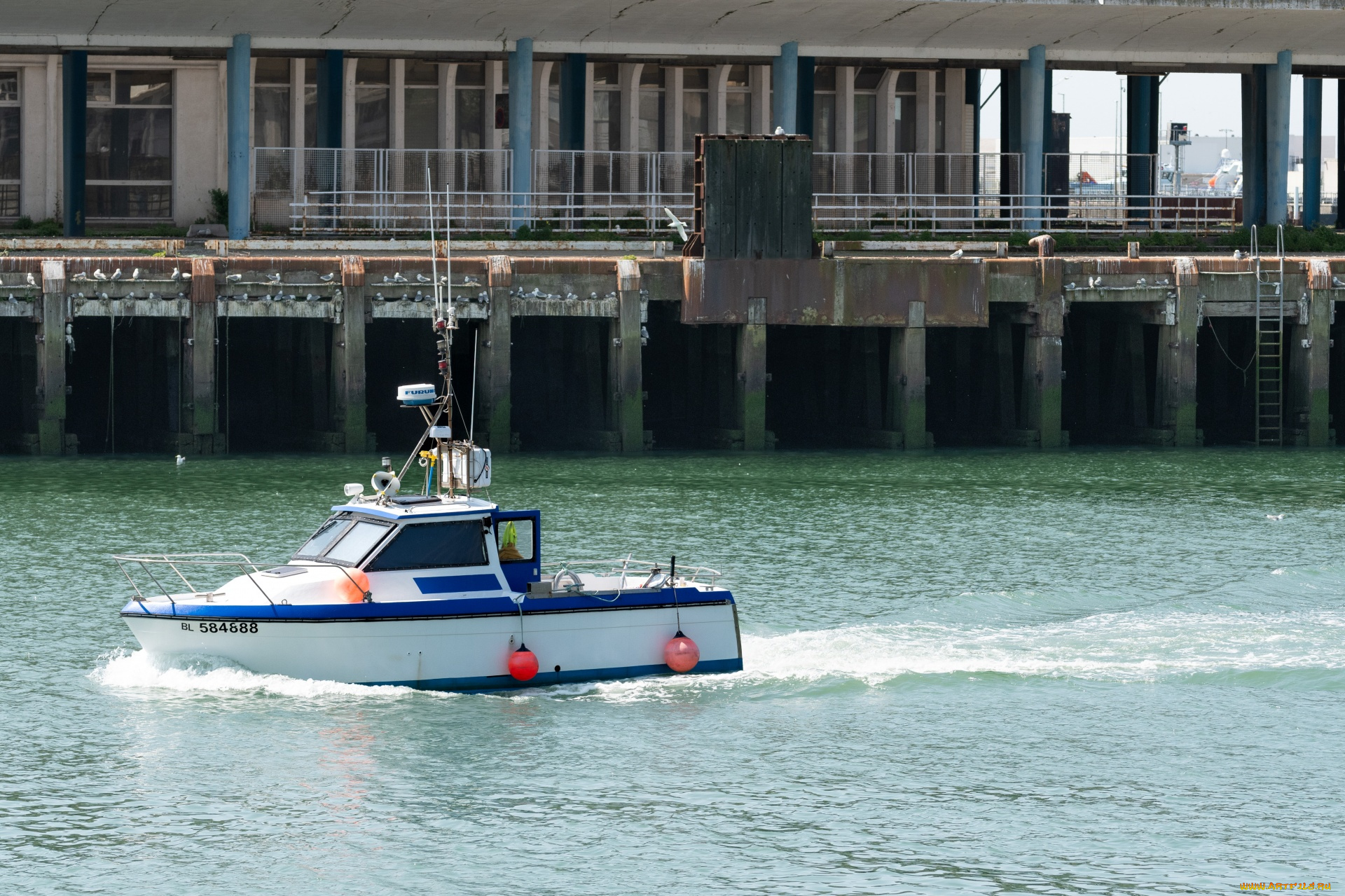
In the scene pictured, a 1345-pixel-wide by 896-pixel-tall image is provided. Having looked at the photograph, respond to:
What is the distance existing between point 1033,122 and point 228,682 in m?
37.1

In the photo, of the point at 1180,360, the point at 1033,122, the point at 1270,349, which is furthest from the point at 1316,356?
the point at 1033,122

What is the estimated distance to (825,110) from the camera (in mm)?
58594

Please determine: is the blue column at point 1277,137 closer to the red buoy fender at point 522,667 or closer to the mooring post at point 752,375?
the mooring post at point 752,375

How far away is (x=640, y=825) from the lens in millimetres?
16641

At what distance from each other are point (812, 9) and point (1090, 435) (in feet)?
41.1

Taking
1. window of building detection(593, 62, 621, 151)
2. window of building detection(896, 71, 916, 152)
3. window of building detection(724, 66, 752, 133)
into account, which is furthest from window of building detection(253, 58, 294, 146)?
window of building detection(896, 71, 916, 152)

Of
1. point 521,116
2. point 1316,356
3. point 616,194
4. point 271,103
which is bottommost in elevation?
point 1316,356

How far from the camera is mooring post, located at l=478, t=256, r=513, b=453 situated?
39500 millimetres

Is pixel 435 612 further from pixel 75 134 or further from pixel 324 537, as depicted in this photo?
pixel 75 134

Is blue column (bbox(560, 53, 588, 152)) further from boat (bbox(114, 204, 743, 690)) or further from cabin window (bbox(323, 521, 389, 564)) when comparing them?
cabin window (bbox(323, 521, 389, 564))

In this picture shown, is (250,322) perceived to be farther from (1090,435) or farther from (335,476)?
(1090,435)

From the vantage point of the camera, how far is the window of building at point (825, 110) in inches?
2297

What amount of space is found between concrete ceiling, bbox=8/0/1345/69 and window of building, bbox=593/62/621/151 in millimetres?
5639

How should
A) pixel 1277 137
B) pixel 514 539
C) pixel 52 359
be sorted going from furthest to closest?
pixel 1277 137 → pixel 52 359 → pixel 514 539
